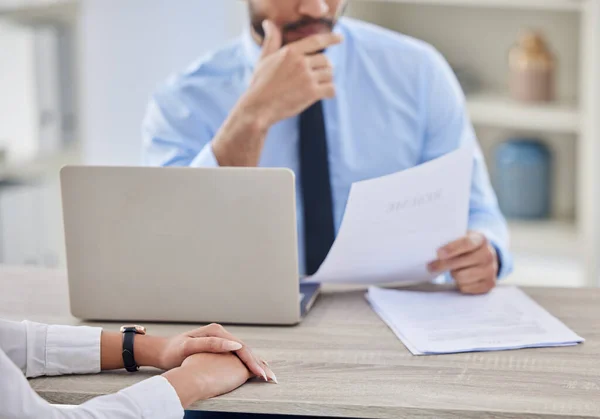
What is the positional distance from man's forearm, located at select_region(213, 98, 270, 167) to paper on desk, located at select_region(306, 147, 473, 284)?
0.33 meters

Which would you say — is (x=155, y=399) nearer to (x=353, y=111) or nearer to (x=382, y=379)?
(x=382, y=379)

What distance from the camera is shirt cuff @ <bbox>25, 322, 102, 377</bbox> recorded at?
50.7 inches

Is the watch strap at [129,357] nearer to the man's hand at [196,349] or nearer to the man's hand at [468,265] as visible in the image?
the man's hand at [196,349]

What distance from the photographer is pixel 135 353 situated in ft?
4.24

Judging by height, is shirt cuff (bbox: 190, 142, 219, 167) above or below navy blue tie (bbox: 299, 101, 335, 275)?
above

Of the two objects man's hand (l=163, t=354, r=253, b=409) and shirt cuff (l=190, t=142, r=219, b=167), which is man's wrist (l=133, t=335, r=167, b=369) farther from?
shirt cuff (l=190, t=142, r=219, b=167)

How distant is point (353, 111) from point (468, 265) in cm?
59

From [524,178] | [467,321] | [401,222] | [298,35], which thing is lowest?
[524,178]

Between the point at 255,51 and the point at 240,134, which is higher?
the point at 255,51

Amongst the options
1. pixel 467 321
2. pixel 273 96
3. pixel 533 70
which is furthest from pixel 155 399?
pixel 533 70

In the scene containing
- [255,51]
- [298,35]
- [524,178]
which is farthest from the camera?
[524,178]

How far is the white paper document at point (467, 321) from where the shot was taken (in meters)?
1.37

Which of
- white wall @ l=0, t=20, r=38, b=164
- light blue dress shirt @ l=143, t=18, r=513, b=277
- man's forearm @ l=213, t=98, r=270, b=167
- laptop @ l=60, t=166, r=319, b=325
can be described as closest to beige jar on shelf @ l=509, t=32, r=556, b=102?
light blue dress shirt @ l=143, t=18, r=513, b=277

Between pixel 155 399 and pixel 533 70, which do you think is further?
pixel 533 70
